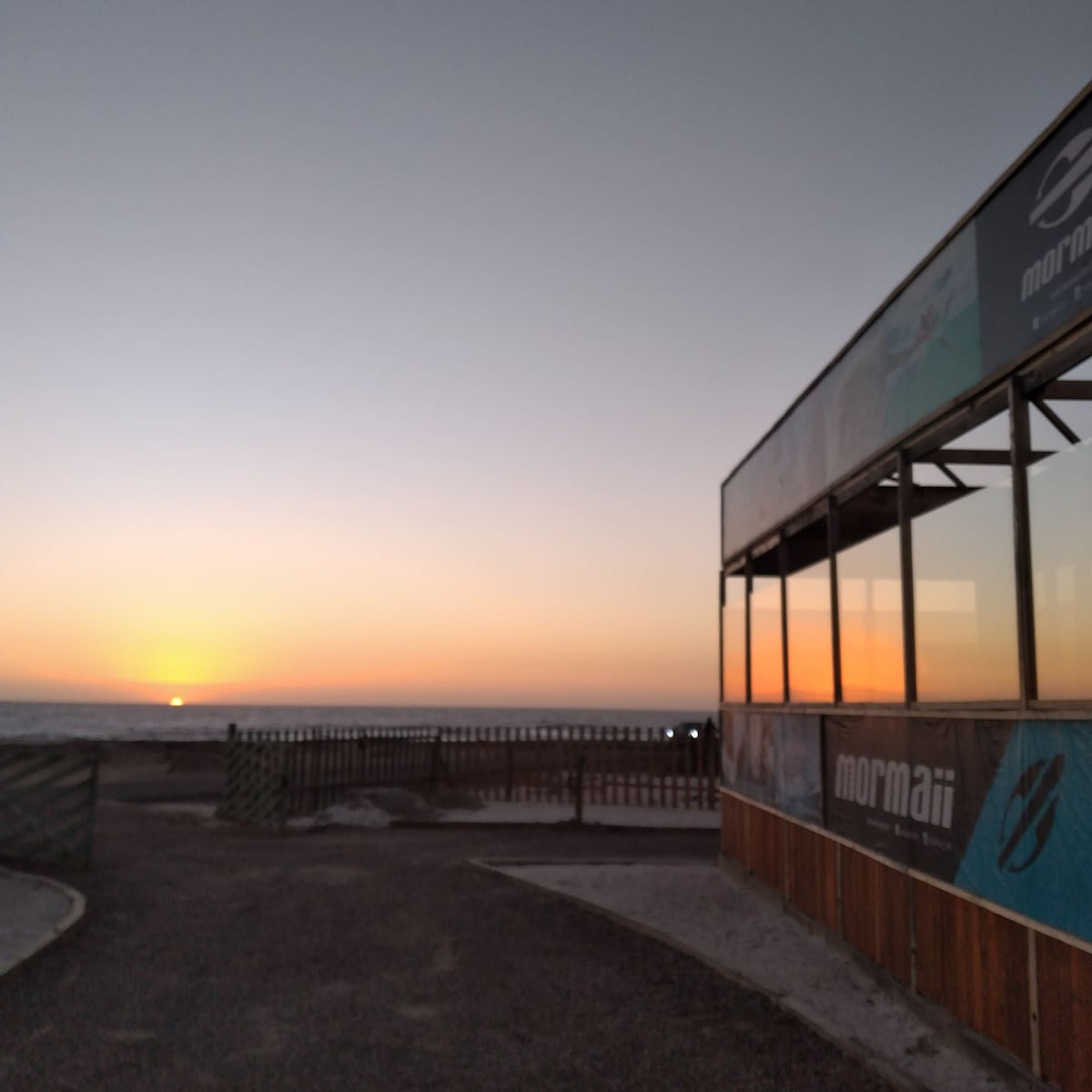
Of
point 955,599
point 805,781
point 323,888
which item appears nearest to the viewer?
point 955,599

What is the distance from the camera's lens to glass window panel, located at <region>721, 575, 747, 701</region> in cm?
1251

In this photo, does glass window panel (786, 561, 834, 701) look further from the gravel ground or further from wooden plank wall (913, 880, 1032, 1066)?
the gravel ground

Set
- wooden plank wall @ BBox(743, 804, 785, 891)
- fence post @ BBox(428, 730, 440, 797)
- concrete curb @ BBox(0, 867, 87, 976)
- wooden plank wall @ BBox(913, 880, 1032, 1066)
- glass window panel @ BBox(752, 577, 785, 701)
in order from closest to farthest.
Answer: wooden plank wall @ BBox(913, 880, 1032, 1066) → concrete curb @ BBox(0, 867, 87, 976) → wooden plank wall @ BBox(743, 804, 785, 891) → glass window panel @ BBox(752, 577, 785, 701) → fence post @ BBox(428, 730, 440, 797)

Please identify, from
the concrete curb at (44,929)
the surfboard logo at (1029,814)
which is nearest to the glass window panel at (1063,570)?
the surfboard logo at (1029,814)

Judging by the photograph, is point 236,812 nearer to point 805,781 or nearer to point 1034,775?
point 805,781

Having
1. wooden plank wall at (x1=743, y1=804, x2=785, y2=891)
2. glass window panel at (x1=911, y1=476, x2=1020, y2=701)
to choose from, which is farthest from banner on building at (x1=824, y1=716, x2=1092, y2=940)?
wooden plank wall at (x1=743, y1=804, x2=785, y2=891)

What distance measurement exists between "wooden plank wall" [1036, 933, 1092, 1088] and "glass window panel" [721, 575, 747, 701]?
673 centimetres

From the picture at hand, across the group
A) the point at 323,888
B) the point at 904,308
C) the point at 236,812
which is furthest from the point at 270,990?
the point at 236,812

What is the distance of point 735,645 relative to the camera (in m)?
12.8

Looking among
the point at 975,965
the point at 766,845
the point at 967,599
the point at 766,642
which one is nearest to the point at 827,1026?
the point at 975,965

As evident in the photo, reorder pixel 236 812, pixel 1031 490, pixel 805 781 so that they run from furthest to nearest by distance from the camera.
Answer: pixel 236 812 → pixel 805 781 → pixel 1031 490

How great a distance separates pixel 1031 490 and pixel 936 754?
200 centimetres

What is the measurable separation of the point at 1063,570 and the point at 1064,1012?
2.23 meters

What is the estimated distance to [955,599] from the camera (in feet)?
22.6
